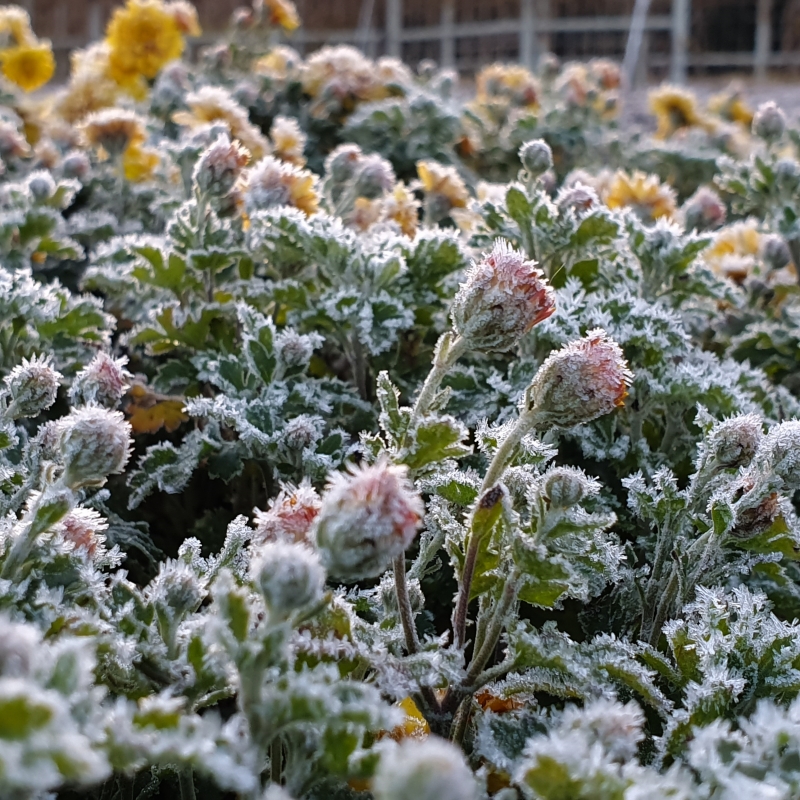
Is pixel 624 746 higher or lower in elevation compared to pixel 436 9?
lower

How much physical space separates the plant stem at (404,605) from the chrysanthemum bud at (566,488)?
0.49ft

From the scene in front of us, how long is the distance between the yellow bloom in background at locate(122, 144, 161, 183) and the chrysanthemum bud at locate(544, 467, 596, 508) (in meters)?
2.12

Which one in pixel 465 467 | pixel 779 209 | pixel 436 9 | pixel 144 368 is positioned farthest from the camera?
pixel 436 9

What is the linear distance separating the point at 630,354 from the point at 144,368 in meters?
0.92

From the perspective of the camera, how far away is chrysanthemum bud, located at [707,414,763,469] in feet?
3.15

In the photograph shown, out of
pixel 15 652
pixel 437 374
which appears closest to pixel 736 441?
pixel 437 374

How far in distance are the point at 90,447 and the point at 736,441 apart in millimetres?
660

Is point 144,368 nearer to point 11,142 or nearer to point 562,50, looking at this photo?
point 11,142

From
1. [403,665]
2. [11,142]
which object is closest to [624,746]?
[403,665]

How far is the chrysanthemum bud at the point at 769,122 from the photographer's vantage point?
2.18 meters

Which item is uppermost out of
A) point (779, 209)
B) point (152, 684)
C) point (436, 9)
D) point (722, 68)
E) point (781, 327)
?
point (436, 9)

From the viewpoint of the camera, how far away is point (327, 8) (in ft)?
40.7

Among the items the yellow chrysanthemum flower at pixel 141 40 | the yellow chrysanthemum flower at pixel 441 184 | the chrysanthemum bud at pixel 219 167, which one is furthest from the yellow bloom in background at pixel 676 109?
the chrysanthemum bud at pixel 219 167

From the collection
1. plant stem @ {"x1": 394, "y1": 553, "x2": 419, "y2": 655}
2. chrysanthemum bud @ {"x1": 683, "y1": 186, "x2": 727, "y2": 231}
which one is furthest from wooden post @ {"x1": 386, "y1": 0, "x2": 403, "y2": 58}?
plant stem @ {"x1": 394, "y1": 553, "x2": 419, "y2": 655}
